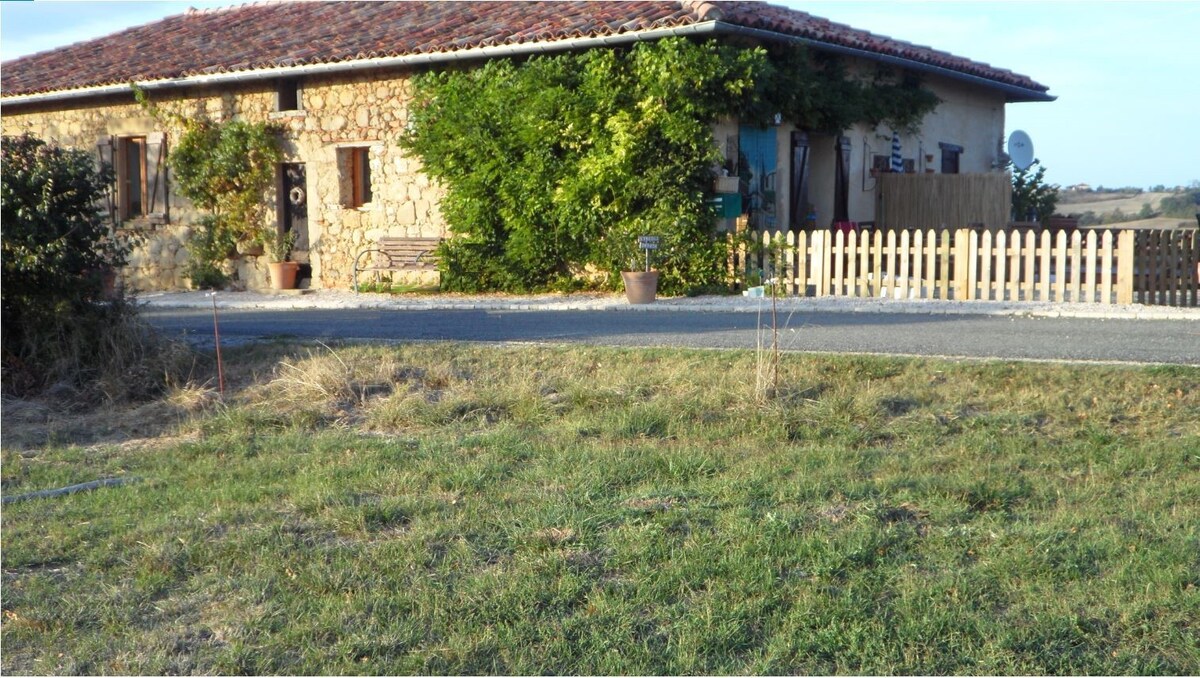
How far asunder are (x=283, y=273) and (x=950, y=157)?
443 inches

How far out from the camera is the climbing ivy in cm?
1421

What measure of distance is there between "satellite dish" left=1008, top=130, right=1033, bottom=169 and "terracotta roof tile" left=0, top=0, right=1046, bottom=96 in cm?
90

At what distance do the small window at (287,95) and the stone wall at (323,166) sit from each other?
0.37 feet

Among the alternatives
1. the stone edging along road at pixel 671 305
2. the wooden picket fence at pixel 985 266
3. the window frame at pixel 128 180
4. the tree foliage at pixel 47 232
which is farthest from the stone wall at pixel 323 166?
the tree foliage at pixel 47 232

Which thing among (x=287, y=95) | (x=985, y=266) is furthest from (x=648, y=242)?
(x=287, y=95)

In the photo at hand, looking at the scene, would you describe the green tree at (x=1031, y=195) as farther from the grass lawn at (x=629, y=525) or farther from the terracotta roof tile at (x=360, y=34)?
the grass lawn at (x=629, y=525)

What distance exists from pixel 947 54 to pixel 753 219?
695 centimetres

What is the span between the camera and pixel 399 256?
55.5 feet

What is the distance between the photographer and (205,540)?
5195 mm

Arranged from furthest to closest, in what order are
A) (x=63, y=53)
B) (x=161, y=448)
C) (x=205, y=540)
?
1. (x=63, y=53)
2. (x=161, y=448)
3. (x=205, y=540)

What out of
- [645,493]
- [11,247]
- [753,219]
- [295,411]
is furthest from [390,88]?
[645,493]

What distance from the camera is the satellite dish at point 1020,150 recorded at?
21188 mm

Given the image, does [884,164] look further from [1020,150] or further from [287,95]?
[287,95]

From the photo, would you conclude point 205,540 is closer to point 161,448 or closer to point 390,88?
point 161,448
